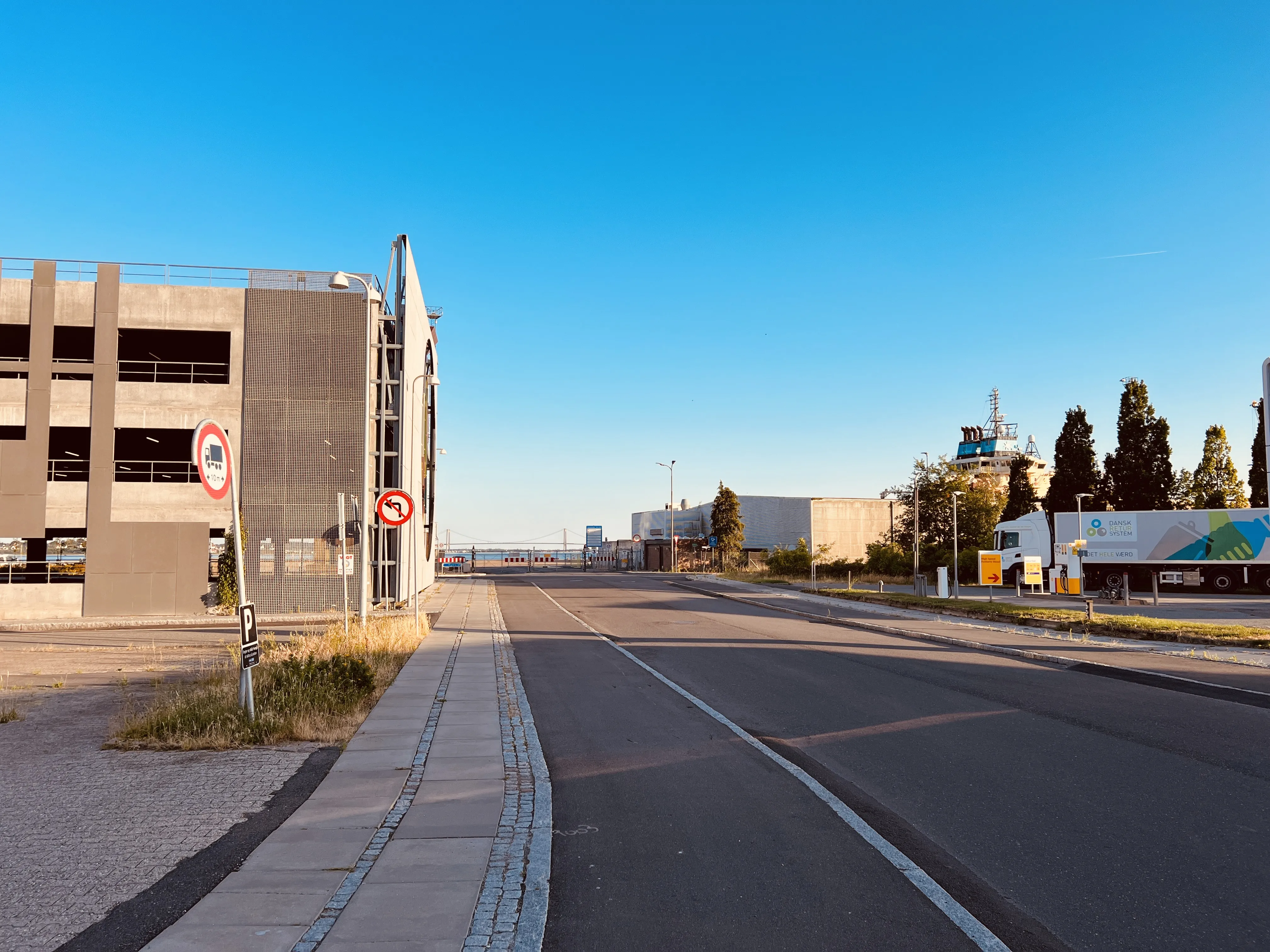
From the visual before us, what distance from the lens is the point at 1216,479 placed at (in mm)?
54375

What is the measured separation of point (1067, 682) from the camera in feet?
42.5

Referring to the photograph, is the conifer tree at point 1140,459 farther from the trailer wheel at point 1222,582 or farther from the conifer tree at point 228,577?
the conifer tree at point 228,577

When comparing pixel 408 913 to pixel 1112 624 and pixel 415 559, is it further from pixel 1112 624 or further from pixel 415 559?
pixel 1112 624

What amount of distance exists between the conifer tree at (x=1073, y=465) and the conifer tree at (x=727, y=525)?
92.4 ft

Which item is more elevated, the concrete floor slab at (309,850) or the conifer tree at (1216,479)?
the conifer tree at (1216,479)

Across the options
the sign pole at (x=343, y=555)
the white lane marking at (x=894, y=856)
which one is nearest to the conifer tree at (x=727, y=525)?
the sign pole at (x=343, y=555)

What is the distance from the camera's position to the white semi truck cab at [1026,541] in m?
41.4

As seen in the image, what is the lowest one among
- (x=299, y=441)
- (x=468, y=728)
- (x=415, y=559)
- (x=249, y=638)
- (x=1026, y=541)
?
(x=468, y=728)

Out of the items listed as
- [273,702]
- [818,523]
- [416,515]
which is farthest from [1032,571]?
[818,523]

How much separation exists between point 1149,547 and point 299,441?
3871 centimetres

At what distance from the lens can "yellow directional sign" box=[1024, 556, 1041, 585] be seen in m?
32.3

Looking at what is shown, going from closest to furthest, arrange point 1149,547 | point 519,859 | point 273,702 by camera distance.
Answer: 1. point 519,859
2. point 273,702
3. point 1149,547

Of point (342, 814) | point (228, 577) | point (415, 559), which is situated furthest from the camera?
point (228, 577)

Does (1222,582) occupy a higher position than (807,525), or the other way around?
(807,525)
